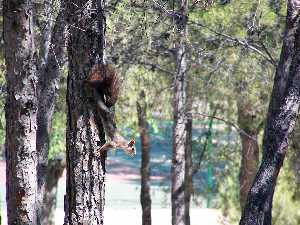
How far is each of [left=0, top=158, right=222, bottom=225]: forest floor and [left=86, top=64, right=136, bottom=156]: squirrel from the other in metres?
13.4

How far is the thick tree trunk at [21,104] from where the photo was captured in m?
7.02

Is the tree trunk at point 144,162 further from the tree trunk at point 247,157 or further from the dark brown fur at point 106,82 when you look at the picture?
the dark brown fur at point 106,82

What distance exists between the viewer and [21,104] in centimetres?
705

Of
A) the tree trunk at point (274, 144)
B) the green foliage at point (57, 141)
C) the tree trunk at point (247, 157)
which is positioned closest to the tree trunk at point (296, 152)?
the tree trunk at point (247, 157)

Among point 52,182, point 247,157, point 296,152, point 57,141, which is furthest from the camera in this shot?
point 52,182

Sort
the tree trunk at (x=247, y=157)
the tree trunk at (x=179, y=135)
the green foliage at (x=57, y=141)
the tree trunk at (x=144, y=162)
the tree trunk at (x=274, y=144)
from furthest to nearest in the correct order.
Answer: the green foliage at (x=57, y=141), the tree trunk at (x=144, y=162), the tree trunk at (x=247, y=157), the tree trunk at (x=179, y=135), the tree trunk at (x=274, y=144)

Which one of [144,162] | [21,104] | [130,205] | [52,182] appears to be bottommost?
[130,205]

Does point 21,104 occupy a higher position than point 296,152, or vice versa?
point 21,104

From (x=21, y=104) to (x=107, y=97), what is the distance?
80 cm

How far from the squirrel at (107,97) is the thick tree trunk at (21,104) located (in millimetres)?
567

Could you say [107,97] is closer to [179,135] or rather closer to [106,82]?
[106,82]

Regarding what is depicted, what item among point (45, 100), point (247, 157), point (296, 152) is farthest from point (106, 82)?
point (247, 157)

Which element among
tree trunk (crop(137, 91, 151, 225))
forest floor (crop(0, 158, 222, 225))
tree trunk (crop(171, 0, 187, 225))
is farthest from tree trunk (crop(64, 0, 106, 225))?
forest floor (crop(0, 158, 222, 225))

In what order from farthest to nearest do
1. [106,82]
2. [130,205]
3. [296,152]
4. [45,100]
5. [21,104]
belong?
[130,205] → [296,152] → [45,100] → [106,82] → [21,104]
